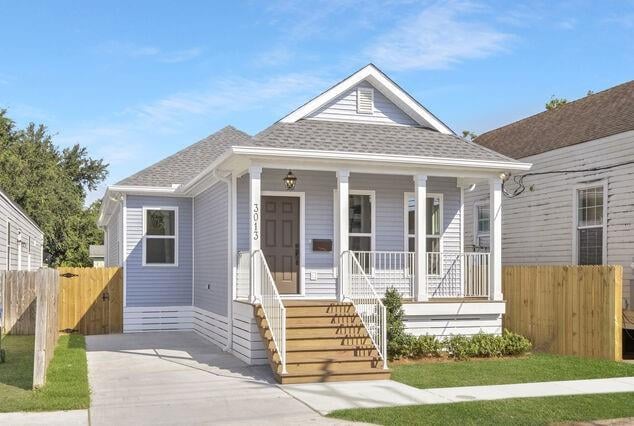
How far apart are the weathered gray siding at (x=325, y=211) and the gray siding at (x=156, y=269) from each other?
15.5 feet

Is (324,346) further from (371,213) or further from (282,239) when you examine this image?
(371,213)

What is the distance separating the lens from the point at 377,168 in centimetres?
1296

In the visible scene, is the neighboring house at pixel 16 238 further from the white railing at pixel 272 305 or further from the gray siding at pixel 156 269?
the white railing at pixel 272 305

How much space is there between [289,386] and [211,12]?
694cm

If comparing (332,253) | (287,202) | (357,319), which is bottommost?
(357,319)

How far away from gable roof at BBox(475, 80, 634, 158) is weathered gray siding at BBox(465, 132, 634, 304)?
263 mm

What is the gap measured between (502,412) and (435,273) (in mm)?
6765

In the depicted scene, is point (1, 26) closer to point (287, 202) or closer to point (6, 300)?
point (6, 300)

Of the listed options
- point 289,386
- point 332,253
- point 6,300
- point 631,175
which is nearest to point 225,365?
point 289,386

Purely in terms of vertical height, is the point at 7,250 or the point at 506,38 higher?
the point at 506,38

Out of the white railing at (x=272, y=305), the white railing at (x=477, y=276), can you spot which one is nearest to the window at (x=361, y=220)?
the white railing at (x=477, y=276)

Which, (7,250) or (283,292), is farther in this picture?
(7,250)

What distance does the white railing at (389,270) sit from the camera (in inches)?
563

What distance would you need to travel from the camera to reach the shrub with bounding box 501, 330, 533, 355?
1295 centimetres
